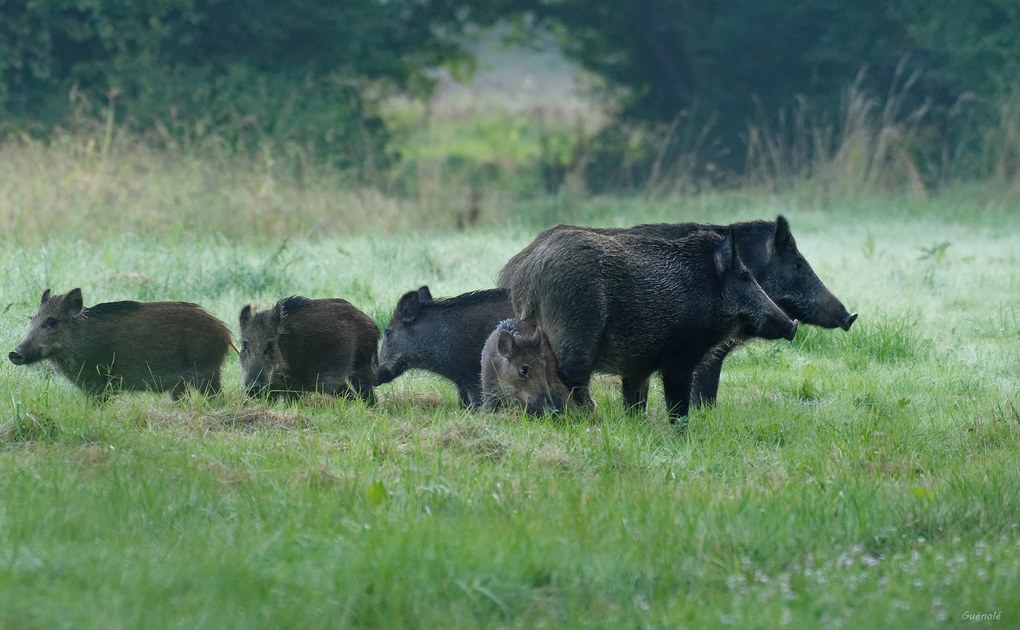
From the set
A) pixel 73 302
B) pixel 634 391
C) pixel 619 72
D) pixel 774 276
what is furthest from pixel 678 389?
pixel 619 72

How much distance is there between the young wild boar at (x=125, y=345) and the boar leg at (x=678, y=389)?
2.40m

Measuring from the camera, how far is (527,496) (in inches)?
204

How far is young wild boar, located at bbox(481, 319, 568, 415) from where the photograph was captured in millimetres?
6859

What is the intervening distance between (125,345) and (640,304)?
8.83 feet

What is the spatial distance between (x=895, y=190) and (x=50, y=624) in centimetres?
1854

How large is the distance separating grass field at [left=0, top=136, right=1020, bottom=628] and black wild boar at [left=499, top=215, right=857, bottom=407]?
212 mm

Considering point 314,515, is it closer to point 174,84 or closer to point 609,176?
point 174,84

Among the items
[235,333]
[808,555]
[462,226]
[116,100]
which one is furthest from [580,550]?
[116,100]

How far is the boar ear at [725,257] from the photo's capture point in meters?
6.88

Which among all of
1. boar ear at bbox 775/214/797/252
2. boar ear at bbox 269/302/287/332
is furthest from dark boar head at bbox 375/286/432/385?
boar ear at bbox 775/214/797/252

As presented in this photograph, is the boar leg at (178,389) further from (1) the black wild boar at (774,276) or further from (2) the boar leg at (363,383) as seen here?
(1) the black wild boar at (774,276)

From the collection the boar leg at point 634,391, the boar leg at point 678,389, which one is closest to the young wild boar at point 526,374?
the boar leg at point 634,391

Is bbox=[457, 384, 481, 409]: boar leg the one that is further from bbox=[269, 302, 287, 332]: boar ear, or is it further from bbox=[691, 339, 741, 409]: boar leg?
bbox=[691, 339, 741, 409]: boar leg

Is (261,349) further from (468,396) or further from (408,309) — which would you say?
(468,396)
